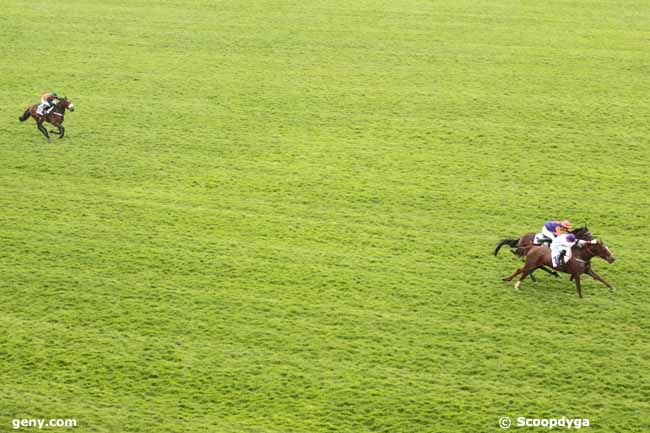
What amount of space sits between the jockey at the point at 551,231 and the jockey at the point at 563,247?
90 mm

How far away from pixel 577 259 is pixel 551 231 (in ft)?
1.67

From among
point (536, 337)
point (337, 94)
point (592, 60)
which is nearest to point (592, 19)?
point (592, 60)

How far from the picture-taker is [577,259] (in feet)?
38.7

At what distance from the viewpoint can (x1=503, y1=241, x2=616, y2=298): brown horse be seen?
11688 millimetres

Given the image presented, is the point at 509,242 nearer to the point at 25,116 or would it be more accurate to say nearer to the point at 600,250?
the point at 600,250

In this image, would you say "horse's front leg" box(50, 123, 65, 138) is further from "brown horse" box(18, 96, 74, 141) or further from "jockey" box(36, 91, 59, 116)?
"jockey" box(36, 91, 59, 116)

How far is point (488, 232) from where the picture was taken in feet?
45.3

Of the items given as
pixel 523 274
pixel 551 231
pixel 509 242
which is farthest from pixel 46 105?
pixel 551 231

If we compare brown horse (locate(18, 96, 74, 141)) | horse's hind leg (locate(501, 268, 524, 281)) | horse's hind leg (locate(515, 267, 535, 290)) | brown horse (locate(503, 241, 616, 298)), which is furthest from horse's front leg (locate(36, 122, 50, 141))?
brown horse (locate(503, 241, 616, 298))

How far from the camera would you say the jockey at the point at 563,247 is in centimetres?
1173

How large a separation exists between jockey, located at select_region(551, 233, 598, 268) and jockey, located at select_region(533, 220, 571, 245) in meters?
0.09

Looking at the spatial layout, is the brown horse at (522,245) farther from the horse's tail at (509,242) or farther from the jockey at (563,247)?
the jockey at (563,247)

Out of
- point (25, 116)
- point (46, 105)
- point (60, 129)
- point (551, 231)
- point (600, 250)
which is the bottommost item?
point (600, 250)

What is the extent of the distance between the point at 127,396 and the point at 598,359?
5222 mm
